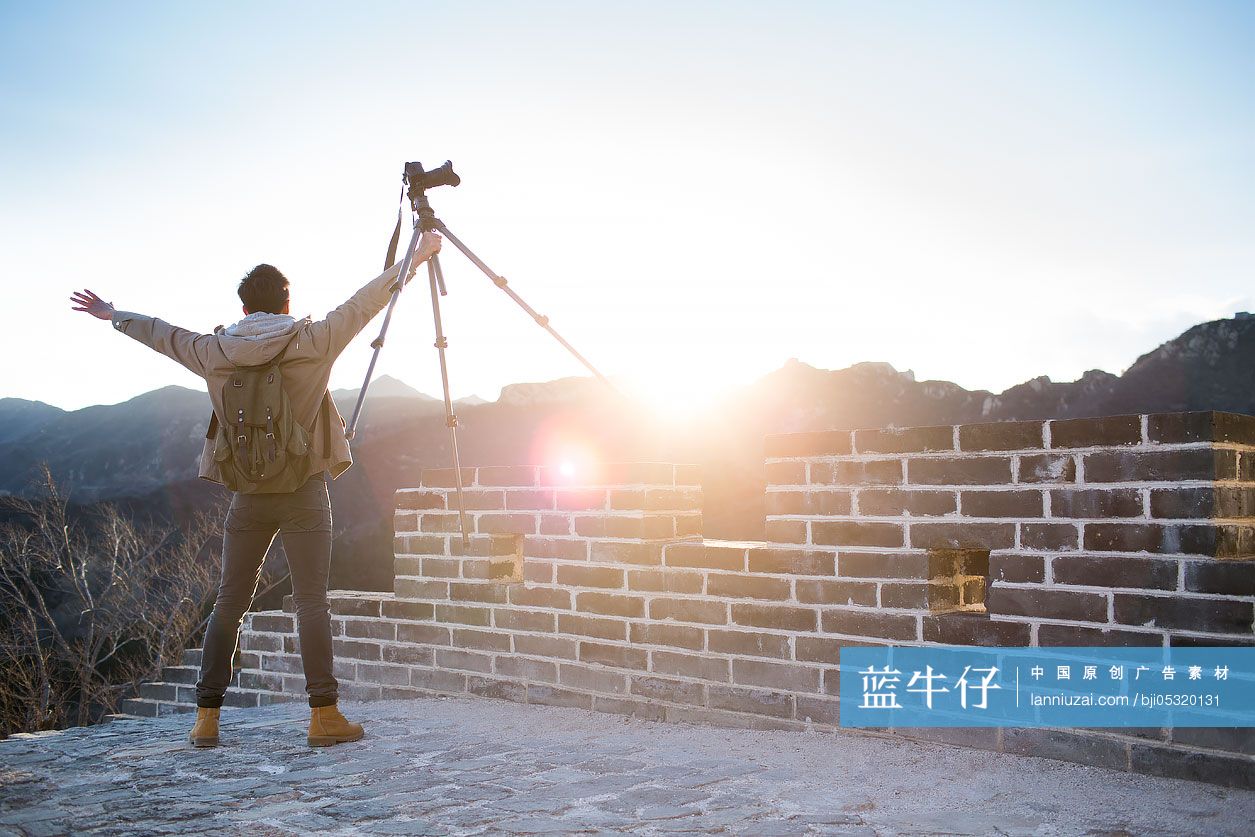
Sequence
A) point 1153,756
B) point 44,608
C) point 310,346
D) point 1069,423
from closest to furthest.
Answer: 1. point 1153,756
2. point 1069,423
3. point 310,346
4. point 44,608

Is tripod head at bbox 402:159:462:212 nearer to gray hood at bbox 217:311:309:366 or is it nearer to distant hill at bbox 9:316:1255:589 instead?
gray hood at bbox 217:311:309:366

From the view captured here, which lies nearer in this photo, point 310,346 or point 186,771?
point 186,771

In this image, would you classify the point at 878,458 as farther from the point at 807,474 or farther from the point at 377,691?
the point at 377,691

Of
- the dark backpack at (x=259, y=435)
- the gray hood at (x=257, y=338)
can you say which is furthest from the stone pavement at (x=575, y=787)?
the gray hood at (x=257, y=338)

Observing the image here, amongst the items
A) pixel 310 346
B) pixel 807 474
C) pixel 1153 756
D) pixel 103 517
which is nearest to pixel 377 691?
pixel 310 346

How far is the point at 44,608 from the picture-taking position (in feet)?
100

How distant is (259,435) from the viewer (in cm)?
312

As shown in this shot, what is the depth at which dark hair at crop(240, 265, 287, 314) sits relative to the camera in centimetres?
Answer: 334

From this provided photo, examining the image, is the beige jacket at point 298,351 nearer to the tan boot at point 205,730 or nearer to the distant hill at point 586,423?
the tan boot at point 205,730

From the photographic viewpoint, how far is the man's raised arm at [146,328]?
10.7 ft

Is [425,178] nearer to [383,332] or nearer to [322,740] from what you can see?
[383,332]

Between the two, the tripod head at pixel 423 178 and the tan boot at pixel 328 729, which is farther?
the tripod head at pixel 423 178

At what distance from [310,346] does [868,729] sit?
2.25 metres

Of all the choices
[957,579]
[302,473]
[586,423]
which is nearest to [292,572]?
[302,473]
